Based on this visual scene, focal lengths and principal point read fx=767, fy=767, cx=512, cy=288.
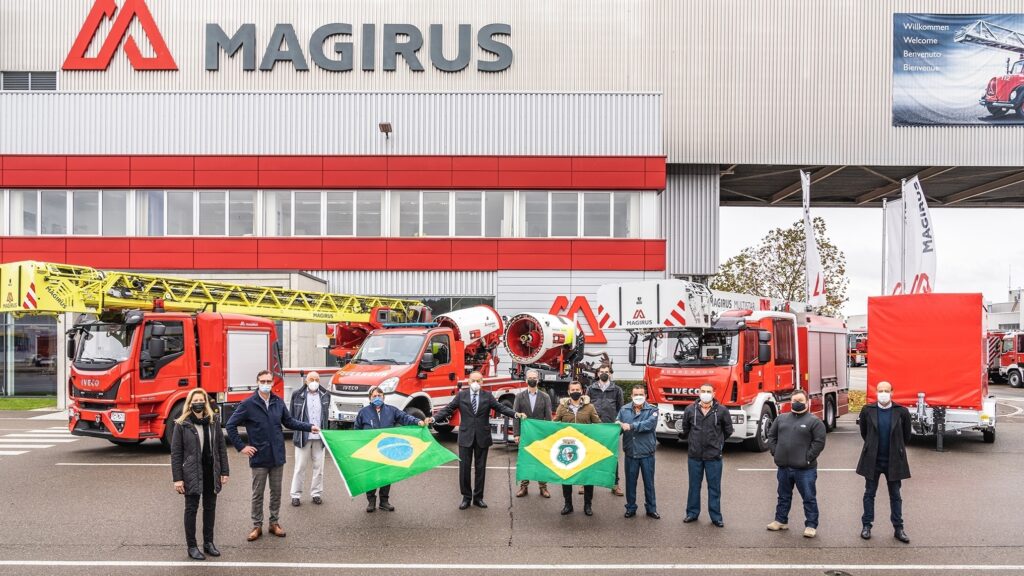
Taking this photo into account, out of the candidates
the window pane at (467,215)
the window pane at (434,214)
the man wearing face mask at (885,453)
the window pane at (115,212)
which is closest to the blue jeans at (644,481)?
the man wearing face mask at (885,453)

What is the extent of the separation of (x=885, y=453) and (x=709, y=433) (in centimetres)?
204

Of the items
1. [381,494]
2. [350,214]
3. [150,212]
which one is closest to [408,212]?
[350,214]

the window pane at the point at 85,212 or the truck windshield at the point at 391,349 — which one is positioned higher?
the window pane at the point at 85,212

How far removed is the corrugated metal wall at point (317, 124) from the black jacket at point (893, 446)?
63.7 ft

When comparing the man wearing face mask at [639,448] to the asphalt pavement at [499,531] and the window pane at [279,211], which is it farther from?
the window pane at [279,211]

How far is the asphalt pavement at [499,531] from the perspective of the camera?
785cm

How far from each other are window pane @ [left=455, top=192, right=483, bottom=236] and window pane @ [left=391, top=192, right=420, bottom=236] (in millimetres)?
1436

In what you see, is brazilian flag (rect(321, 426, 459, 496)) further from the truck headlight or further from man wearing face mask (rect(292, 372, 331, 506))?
the truck headlight

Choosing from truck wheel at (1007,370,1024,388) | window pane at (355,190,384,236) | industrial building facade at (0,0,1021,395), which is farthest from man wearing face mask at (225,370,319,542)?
truck wheel at (1007,370,1024,388)

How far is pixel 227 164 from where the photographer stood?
27.5m

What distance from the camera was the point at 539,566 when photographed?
7816 millimetres


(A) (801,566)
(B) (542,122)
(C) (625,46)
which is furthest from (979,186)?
(A) (801,566)

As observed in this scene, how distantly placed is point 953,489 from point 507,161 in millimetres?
18771

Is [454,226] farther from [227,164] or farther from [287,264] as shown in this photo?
[227,164]
